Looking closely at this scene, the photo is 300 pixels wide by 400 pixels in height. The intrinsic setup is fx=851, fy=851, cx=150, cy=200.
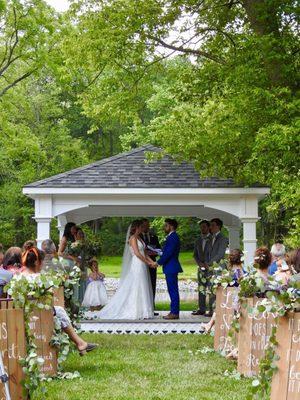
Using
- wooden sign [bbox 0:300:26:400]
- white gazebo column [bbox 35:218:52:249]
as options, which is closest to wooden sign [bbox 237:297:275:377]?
wooden sign [bbox 0:300:26:400]

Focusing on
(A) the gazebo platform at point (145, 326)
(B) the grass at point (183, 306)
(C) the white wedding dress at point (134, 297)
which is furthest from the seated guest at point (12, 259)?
(B) the grass at point (183, 306)

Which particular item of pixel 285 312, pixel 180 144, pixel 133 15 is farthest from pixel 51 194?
pixel 285 312

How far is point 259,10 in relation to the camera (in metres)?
16.8

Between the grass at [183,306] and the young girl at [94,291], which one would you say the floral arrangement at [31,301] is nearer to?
the young girl at [94,291]

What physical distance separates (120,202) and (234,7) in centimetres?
636

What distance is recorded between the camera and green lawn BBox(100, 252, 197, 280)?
38916mm

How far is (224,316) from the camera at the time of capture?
1066cm

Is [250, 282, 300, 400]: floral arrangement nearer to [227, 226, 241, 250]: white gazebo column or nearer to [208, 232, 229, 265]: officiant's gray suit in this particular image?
[208, 232, 229, 265]: officiant's gray suit

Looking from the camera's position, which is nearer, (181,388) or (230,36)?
(181,388)

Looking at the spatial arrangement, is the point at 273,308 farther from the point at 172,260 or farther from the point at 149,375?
the point at 172,260

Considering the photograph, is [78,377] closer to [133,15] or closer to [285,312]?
[285,312]

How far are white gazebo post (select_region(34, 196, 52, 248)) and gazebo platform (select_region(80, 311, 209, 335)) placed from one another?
1.81 metres

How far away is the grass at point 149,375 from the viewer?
793 centimetres

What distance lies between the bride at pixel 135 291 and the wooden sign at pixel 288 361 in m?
9.81
